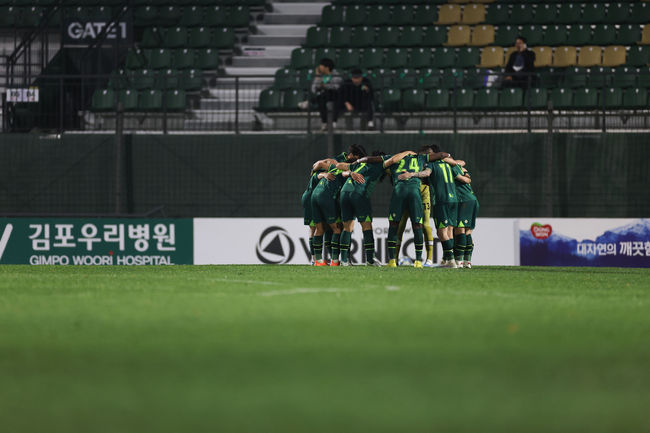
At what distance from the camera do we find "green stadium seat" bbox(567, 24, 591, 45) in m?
25.2

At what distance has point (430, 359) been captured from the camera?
557 cm

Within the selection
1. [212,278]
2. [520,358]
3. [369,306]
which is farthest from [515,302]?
[212,278]

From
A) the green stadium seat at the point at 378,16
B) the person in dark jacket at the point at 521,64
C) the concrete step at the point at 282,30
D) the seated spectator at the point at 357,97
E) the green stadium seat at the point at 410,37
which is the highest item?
the green stadium seat at the point at 378,16

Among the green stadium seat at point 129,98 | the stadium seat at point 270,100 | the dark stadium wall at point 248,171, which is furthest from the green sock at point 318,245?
the green stadium seat at point 129,98

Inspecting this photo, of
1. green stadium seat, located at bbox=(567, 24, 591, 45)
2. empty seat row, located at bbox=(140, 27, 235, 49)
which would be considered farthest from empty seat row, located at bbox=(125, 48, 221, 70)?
green stadium seat, located at bbox=(567, 24, 591, 45)

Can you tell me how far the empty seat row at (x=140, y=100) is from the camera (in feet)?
71.1

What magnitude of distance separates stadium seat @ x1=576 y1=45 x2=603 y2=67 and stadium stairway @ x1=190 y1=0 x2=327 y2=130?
7281 mm

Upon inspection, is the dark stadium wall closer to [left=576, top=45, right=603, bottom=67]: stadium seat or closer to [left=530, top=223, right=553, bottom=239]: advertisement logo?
[left=530, top=223, right=553, bottom=239]: advertisement logo

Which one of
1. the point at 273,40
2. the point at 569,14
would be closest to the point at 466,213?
the point at 569,14

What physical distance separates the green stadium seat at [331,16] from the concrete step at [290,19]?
0.63 metres

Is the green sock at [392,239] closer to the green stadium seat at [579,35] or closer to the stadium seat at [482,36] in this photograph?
the stadium seat at [482,36]

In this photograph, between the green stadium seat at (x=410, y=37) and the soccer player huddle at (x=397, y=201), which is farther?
the green stadium seat at (x=410, y=37)

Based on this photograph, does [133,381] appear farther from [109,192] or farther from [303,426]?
[109,192]

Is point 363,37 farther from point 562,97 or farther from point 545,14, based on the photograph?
point 562,97
